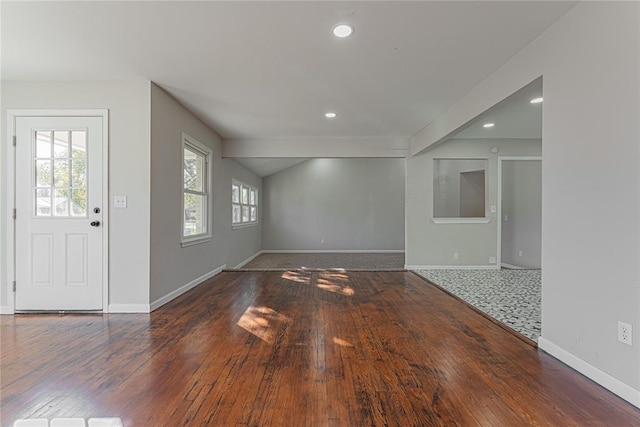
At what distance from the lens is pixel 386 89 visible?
3.49 metres

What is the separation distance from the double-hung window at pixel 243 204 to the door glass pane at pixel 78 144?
11.1 feet

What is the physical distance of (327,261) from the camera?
26.1ft

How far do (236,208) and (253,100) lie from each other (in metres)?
3.75

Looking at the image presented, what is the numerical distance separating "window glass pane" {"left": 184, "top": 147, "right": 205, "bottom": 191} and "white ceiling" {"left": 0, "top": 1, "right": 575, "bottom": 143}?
892mm

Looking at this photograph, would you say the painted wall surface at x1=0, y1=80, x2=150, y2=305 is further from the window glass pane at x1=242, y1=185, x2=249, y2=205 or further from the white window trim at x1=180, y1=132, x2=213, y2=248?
the window glass pane at x1=242, y1=185, x2=249, y2=205

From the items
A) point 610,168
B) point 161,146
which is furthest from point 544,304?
point 161,146

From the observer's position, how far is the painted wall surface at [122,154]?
329cm

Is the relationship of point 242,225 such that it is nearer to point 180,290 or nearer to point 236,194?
point 236,194

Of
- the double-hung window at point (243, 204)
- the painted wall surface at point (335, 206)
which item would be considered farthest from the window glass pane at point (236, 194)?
the painted wall surface at point (335, 206)

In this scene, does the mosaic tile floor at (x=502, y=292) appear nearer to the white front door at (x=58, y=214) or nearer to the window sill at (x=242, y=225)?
the window sill at (x=242, y=225)

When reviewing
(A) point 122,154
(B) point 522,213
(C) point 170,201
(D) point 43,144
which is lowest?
(B) point 522,213

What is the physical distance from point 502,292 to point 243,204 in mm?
5703

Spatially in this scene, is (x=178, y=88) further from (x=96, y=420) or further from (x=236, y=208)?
(x=236, y=208)

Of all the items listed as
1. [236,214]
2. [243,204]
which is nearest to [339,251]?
[243,204]
